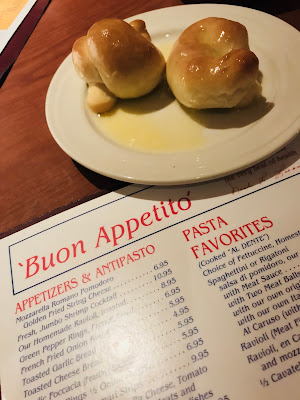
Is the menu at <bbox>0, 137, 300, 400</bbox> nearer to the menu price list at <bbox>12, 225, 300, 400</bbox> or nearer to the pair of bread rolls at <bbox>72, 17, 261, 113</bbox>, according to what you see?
the menu price list at <bbox>12, 225, 300, 400</bbox>

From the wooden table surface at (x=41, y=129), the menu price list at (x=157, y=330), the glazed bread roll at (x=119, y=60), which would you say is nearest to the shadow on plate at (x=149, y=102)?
the glazed bread roll at (x=119, y=60)

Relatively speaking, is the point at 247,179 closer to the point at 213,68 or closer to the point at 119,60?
the point at 213,68

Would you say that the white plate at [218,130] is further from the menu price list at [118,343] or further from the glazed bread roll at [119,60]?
the menu price list at [118,343]

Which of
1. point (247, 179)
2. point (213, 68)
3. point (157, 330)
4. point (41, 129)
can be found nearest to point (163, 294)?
point (157, 330)

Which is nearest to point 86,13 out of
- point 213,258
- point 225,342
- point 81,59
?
point 81,59

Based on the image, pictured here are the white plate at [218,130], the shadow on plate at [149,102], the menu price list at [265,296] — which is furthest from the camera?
the shadow on plate at [149,102]

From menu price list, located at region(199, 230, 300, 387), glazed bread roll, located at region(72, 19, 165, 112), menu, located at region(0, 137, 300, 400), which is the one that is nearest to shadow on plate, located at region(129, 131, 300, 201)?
menu, located at region(0, 137, 300, 400)

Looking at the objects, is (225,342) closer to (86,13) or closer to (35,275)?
(35,275)
